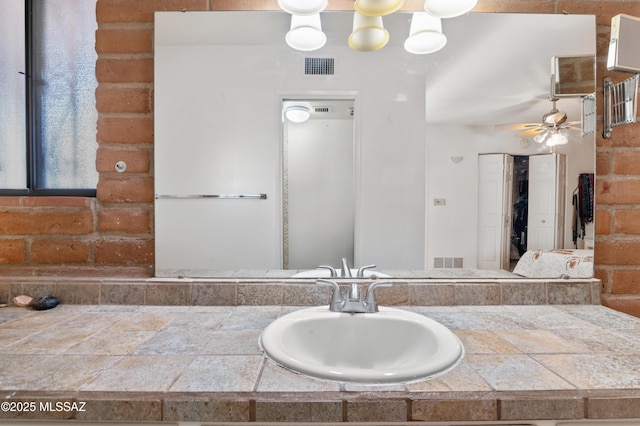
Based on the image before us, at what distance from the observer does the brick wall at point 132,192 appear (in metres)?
1.13

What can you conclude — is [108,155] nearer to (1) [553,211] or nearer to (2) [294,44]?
(2) [294,44]

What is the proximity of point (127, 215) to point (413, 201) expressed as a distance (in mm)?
1032

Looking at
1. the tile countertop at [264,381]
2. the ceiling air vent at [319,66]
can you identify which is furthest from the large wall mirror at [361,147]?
the tile countertop at [264,381]

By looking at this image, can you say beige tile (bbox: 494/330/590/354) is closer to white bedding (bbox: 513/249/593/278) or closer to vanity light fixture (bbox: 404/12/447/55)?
white bedding (bbox: 513/249/593/278)

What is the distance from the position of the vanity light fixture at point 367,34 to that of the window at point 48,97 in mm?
986

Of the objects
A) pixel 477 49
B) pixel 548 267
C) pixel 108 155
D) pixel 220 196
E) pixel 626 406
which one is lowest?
pixel 626 406

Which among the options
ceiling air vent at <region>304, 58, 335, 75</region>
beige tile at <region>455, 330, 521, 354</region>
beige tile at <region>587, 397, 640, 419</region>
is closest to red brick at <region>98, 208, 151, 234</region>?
ceiling air vent at <region>304, 58, 335, 75</region>

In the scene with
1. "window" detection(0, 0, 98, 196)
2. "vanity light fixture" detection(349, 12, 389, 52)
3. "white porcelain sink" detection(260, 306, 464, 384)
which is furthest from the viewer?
"window" detection(0, 0, 98, 196)

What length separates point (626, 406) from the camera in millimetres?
567

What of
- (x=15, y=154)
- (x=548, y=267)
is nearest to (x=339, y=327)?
(x=548, y=267)

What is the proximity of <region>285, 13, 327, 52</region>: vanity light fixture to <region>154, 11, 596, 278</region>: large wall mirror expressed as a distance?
26mm

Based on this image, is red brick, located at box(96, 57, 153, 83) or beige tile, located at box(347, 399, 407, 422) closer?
beige tile, located at box(347, 399, 407, 422)

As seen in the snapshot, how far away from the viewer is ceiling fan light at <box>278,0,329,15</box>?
3.33 ft

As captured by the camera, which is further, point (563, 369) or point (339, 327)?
point (339, 327)
